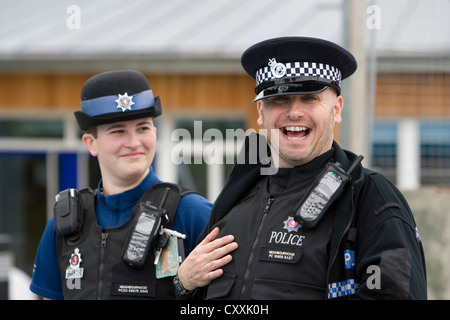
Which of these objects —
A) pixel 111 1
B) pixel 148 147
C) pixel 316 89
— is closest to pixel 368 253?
pixel 316 89

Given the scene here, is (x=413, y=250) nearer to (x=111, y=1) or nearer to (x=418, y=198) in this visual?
(x=418, y=198)

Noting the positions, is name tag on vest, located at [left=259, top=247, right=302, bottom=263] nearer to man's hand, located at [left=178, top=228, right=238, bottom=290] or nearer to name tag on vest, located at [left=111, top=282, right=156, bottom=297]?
man's hand, located at [left=178, top=228, right=238, bottom=290]

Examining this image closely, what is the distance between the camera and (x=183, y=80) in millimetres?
6844

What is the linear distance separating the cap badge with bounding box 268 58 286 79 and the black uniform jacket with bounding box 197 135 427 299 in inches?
16.1

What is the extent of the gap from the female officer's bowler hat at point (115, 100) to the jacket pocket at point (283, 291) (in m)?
1.08

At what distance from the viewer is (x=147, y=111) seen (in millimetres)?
2662

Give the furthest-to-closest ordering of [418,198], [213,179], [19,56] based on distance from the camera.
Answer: [213,179]
[19,56]
[418,198]

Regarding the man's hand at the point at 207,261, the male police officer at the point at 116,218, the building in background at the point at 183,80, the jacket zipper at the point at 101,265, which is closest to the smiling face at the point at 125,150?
the male police officer at the point at 116,218

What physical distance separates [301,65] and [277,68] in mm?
93

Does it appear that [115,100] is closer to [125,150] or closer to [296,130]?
[125,150]

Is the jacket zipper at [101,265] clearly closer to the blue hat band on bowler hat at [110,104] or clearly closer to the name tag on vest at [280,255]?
the blue hat band on bowler hat at [110,104]

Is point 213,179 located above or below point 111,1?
below

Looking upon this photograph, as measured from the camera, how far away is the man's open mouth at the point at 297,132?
6.71 feet
